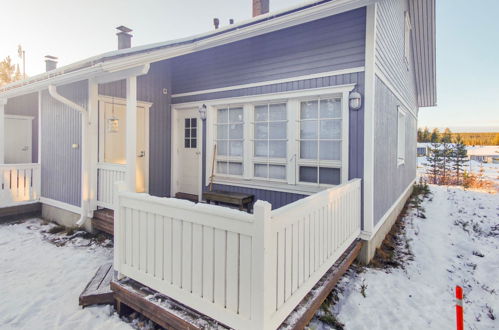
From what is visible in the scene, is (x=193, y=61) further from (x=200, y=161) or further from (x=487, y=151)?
(x=487, y=151)

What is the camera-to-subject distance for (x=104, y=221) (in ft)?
15.0

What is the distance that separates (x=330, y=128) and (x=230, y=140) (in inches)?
77.2

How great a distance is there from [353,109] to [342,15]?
1.36 metres

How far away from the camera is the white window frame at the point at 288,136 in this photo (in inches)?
156

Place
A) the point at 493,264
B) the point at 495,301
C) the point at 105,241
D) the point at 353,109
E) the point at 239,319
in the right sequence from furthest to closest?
the point at 105,241 → the point at 493,264 → the point at 353,109 → the point at 495,301 → the point at 239,319

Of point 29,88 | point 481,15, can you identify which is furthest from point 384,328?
point 481,15

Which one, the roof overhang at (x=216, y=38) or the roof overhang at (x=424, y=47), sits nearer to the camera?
the roof overhang at (x=216, y=38)

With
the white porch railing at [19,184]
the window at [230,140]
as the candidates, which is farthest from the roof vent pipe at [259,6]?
the white porch railing at [19,184]

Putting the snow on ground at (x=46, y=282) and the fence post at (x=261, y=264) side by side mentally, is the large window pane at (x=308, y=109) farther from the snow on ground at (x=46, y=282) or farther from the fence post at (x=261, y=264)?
the snow on ground at (x=46, y=282)

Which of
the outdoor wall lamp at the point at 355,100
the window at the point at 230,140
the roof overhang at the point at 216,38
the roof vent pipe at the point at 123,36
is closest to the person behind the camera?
the roof overhang at the point at 216,38

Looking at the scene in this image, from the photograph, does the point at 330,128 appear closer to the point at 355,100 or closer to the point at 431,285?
the point at 355,100

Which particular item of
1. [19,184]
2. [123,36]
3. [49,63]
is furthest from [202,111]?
[49,63]

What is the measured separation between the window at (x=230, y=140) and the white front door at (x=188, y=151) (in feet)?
1.82

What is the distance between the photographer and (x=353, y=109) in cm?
383
